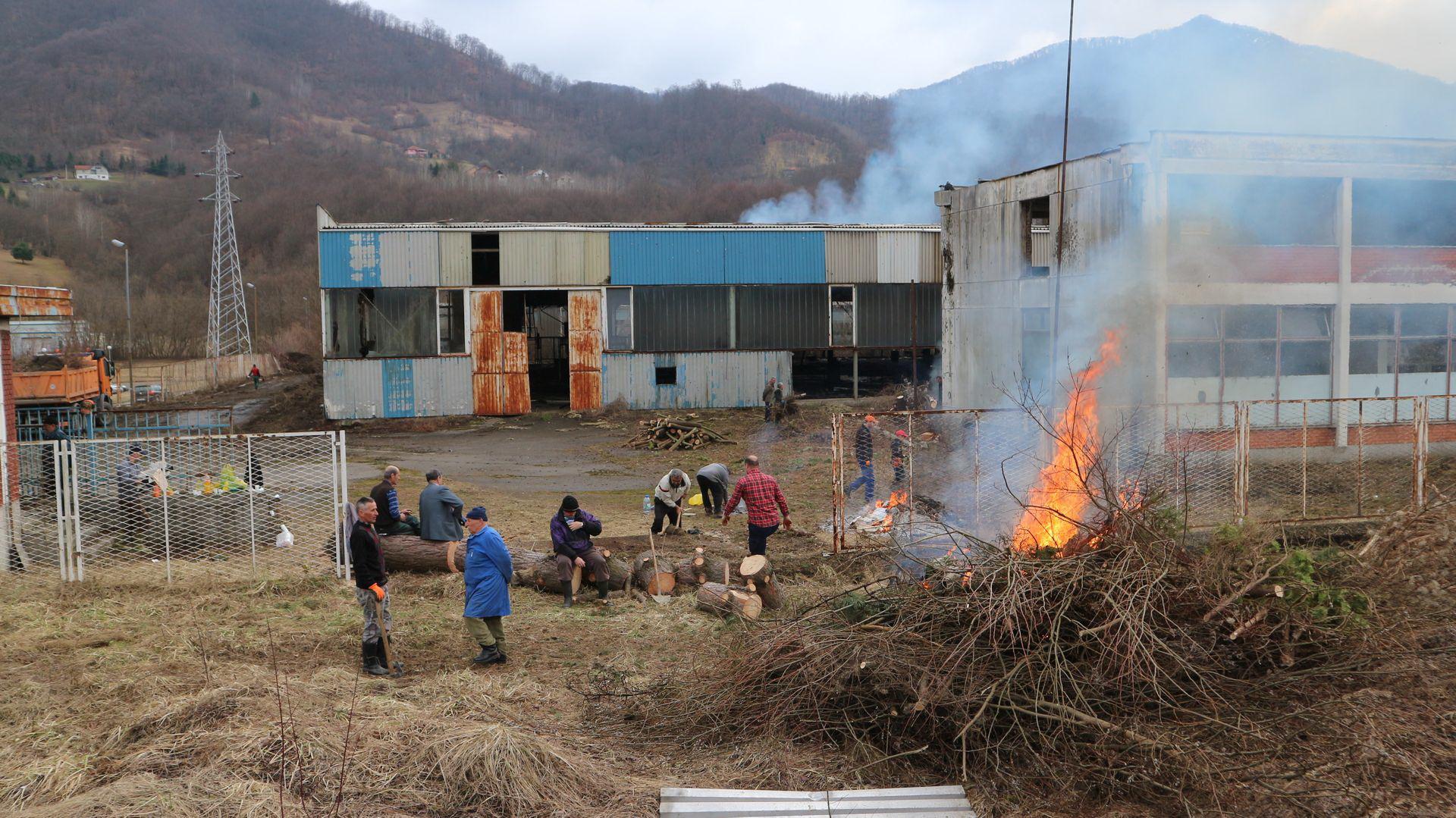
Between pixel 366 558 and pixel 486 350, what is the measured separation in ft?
75.7

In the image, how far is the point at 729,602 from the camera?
35.4ft

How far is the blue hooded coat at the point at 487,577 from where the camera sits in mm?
9234

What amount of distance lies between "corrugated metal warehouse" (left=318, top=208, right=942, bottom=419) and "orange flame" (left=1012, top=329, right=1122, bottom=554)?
55.7ft

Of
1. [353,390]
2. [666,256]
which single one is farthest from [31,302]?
[666,256]

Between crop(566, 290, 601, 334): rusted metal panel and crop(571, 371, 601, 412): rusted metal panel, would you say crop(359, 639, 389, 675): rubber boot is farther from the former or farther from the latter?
crop(566, 290, 601, 334): rusted metal panel

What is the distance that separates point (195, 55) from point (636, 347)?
18193 centimetres

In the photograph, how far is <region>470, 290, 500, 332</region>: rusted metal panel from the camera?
103 feet

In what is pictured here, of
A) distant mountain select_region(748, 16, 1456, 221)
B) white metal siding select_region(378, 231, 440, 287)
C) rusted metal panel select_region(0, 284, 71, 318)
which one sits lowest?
rusted metal panel select_region(0, 284, 71, 318)

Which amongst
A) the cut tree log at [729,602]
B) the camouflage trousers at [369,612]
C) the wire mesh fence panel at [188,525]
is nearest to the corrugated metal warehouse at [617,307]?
the wire mesh fence panel at [188,525]

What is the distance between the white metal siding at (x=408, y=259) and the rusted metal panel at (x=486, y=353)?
2106 millimetres

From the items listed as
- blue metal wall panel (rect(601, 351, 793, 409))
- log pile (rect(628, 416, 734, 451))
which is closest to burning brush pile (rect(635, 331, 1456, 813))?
log pile (rect(628, 416, 734, 451))

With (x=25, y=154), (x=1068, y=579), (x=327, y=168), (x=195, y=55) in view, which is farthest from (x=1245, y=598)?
(x=195, y=55)

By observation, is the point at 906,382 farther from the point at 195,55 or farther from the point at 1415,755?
the point at 195,55

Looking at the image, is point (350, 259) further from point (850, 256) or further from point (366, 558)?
point (366, 558)
